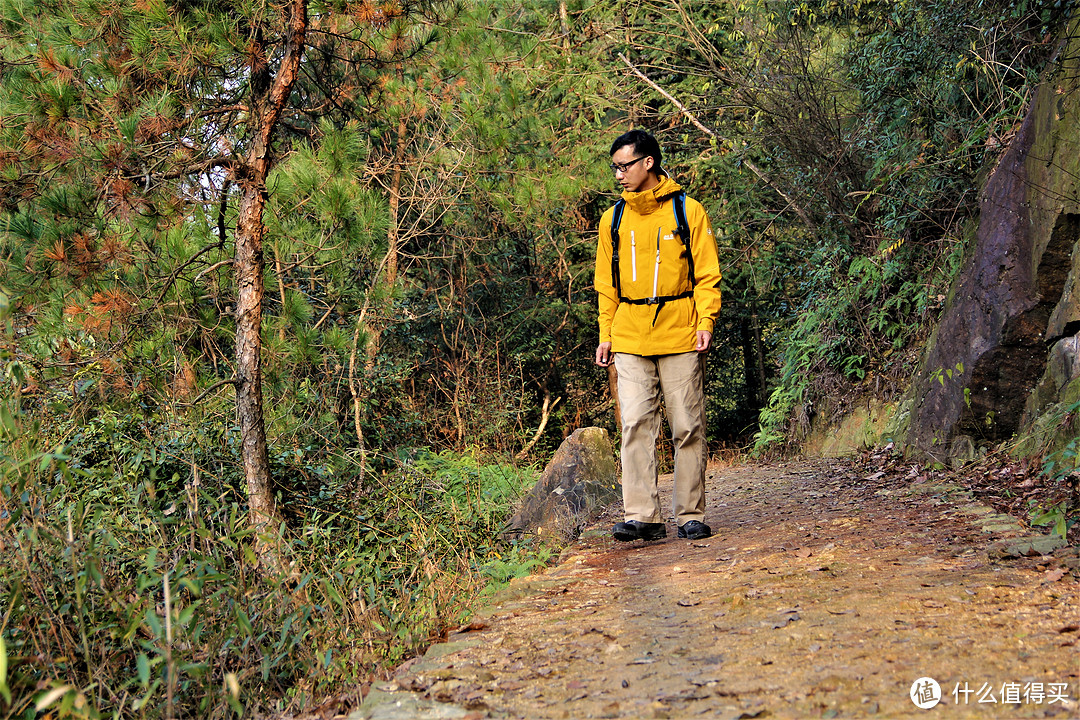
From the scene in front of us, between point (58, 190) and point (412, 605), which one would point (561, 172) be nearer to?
point (58, 190)

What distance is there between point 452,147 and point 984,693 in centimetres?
969

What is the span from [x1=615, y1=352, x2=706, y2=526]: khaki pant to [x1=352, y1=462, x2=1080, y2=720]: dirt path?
1.35ft

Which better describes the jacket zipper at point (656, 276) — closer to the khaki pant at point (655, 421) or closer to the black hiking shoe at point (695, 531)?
the khaki pant at point (655, 421)

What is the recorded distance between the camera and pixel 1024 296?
19.7ft

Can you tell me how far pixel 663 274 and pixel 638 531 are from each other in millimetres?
1581

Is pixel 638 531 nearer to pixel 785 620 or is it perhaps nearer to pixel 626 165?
pixel 785 620

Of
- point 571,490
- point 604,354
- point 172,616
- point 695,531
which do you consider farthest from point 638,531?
point 172,616

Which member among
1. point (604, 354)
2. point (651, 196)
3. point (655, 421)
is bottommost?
point (655, 421)

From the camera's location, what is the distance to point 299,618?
3633 mm

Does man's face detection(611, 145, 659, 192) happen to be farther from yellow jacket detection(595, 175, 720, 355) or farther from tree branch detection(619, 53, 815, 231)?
tree branch detection(619, 53, 815, 231)

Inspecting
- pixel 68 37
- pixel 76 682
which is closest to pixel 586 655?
pixel 76 682

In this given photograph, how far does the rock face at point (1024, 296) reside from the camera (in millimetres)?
5672

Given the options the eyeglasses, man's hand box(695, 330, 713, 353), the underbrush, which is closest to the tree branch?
the eyeglasses

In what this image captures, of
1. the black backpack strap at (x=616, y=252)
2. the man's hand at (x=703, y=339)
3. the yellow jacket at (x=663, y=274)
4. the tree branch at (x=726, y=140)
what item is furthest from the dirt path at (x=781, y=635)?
the tree branch at (x=726, y=140)
